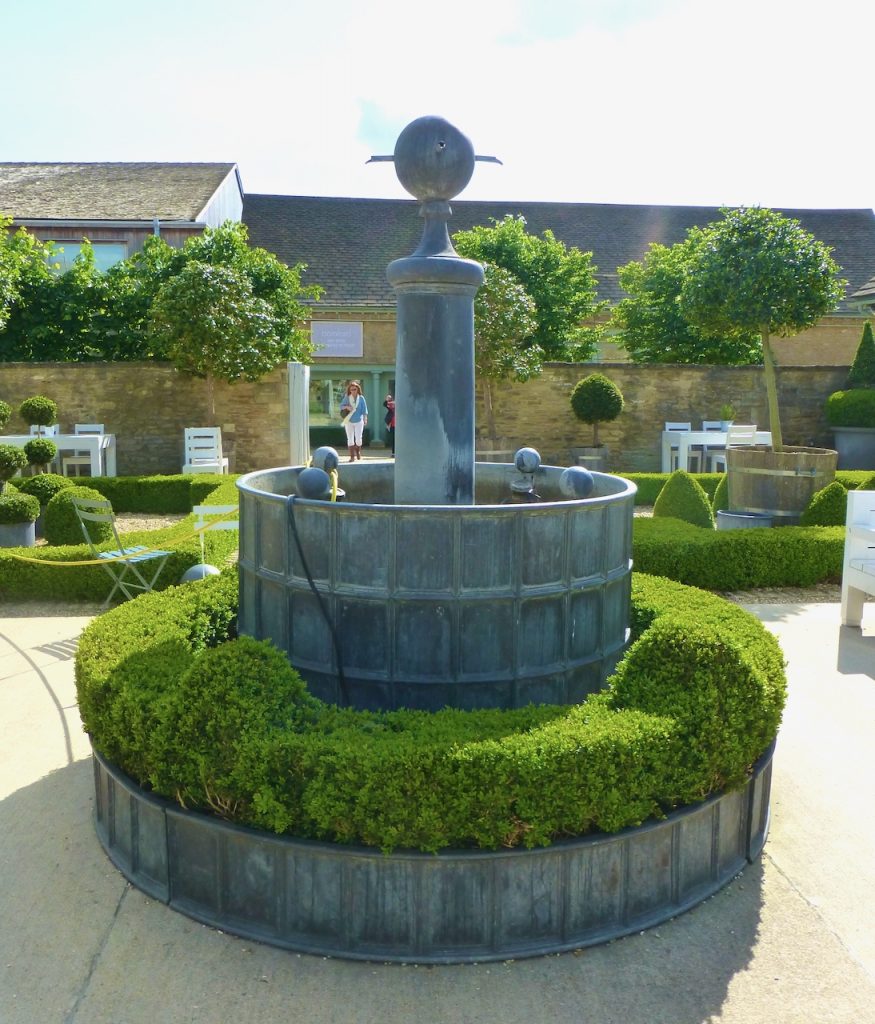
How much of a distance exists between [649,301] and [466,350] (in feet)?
66.8

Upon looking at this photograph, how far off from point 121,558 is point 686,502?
6433mm

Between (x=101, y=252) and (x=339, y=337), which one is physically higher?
(x=101, y=252)

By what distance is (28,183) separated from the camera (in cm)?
2598

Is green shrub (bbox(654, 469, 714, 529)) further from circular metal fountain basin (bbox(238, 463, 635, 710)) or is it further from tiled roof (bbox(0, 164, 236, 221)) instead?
tiled roof (bbox(0, 164, 236, 221))

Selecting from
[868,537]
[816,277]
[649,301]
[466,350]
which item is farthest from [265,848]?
[649,301]

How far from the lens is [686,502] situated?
426 inches

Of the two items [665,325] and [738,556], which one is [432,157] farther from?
[665,325]

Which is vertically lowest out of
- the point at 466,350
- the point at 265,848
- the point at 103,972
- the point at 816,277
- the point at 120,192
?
the point at 103,972

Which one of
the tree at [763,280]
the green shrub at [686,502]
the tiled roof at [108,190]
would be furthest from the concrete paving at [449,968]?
the tiled roof at [108,190]

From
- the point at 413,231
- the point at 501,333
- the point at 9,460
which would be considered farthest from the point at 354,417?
the point at 413,231

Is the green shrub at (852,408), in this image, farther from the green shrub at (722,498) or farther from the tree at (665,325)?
the green shrub at (722,498)

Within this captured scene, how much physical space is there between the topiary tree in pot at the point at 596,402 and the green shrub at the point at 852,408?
4.37 meters

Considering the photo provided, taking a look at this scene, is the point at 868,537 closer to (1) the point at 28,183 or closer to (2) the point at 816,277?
(2) the point at 816,277

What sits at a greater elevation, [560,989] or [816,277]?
[816,277]
